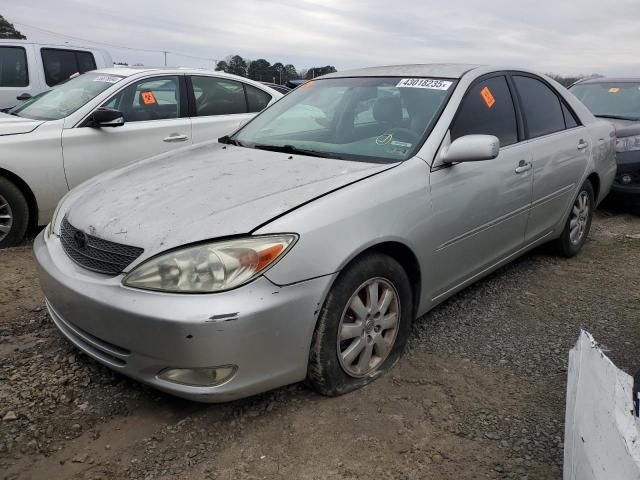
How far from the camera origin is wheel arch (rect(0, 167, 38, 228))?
167 inches

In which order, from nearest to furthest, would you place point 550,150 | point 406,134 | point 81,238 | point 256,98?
point 81,238 → point 406,134 → point 550,150 → point 256,98

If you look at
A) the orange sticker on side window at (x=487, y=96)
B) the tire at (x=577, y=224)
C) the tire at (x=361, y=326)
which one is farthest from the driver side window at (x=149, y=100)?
the tire at (x=577, y=224)

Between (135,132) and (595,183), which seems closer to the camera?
(595,183)

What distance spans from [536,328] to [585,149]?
1.78m

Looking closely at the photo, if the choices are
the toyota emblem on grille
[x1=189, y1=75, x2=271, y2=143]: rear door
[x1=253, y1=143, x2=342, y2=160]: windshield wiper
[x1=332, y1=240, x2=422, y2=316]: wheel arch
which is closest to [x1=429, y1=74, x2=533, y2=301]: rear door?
[x1=332, y1=240, x2=422, y2=316]: wheel arch

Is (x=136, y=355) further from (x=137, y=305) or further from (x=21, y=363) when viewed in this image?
(x=21, y=363)

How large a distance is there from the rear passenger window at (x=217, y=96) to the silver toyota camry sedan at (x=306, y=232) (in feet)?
6.02

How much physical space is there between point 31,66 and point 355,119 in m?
6.09

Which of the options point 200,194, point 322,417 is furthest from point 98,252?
point 322,417

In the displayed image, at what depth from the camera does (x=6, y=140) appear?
13.9ft

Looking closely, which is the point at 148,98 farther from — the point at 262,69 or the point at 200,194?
the point at 262,69

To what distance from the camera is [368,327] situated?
8.36 ft

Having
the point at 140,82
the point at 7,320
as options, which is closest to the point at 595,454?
the point at 7,320

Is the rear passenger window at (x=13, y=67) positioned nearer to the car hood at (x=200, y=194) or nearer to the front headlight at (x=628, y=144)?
the car hood at (x=200, y=194)
